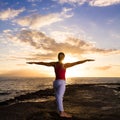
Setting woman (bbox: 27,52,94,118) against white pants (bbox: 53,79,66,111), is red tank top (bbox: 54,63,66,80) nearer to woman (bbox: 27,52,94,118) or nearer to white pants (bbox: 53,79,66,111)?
woman (bbox: 27,52,94,118)

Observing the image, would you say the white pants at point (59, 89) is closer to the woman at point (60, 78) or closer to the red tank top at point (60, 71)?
the woman at point (60, 78)

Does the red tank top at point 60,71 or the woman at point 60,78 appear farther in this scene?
the red tank top at point 60,71

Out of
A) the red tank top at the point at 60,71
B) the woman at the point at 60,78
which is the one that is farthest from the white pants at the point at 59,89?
the red tank top at the point at 60,71

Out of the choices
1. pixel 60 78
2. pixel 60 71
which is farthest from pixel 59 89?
pixel 60 71

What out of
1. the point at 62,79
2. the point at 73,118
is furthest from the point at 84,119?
the point at 62,79

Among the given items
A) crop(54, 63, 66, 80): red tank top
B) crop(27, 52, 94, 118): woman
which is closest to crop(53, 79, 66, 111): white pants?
crop(27, 52, 94, 118): woman

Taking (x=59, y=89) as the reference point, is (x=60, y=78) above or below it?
above

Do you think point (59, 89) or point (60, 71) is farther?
point (60, 71)

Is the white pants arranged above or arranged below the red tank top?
below

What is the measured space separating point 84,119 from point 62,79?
254cm

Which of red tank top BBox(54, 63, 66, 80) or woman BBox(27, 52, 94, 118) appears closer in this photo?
woman BBox(27, 52, 94, 118)

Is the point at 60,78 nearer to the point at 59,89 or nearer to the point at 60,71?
the point at 60,71

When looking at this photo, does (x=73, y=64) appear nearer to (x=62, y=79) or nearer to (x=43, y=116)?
(x=62, y=79)

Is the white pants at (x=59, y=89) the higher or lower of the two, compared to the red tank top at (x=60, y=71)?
lower
